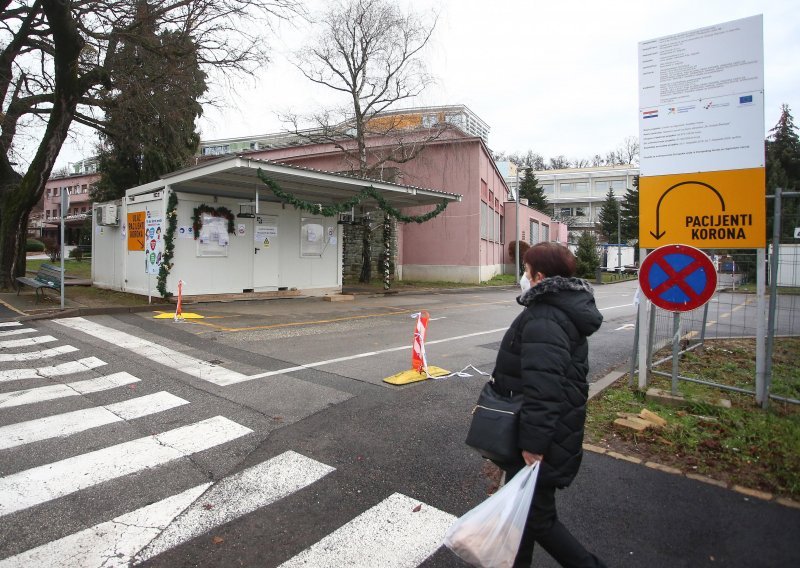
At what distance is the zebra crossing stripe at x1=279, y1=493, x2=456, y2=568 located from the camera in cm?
276

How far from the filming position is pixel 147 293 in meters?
14.1

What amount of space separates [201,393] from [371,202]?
14.6 m

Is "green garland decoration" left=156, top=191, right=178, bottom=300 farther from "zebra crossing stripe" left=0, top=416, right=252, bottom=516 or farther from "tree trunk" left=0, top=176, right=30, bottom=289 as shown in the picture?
"zebra crossing stripe" left=0, top=416, right=252, bottom=516

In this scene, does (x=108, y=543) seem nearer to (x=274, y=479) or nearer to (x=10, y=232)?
(x=274, y=479)

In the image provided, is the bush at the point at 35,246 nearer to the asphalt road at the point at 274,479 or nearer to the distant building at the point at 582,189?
the asphalt road at the point at 274,479

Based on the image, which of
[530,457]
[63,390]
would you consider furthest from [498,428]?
[63,390]

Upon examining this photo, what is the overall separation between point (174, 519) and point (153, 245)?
12263 millimetres

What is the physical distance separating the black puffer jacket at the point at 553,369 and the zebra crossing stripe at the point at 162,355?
4847 mm

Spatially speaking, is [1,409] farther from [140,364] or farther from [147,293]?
[147,293]

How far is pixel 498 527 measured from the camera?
222 centimetres

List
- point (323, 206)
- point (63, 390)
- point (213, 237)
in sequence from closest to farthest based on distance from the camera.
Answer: point (63, 390) → point (213, 237) → point (323, 206)

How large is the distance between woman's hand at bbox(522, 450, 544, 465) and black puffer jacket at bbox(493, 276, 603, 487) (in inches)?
1.0

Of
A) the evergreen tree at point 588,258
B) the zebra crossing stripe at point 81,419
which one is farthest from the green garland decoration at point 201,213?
the evergreen tree at point 588,258

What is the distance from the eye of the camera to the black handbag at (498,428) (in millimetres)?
2383
